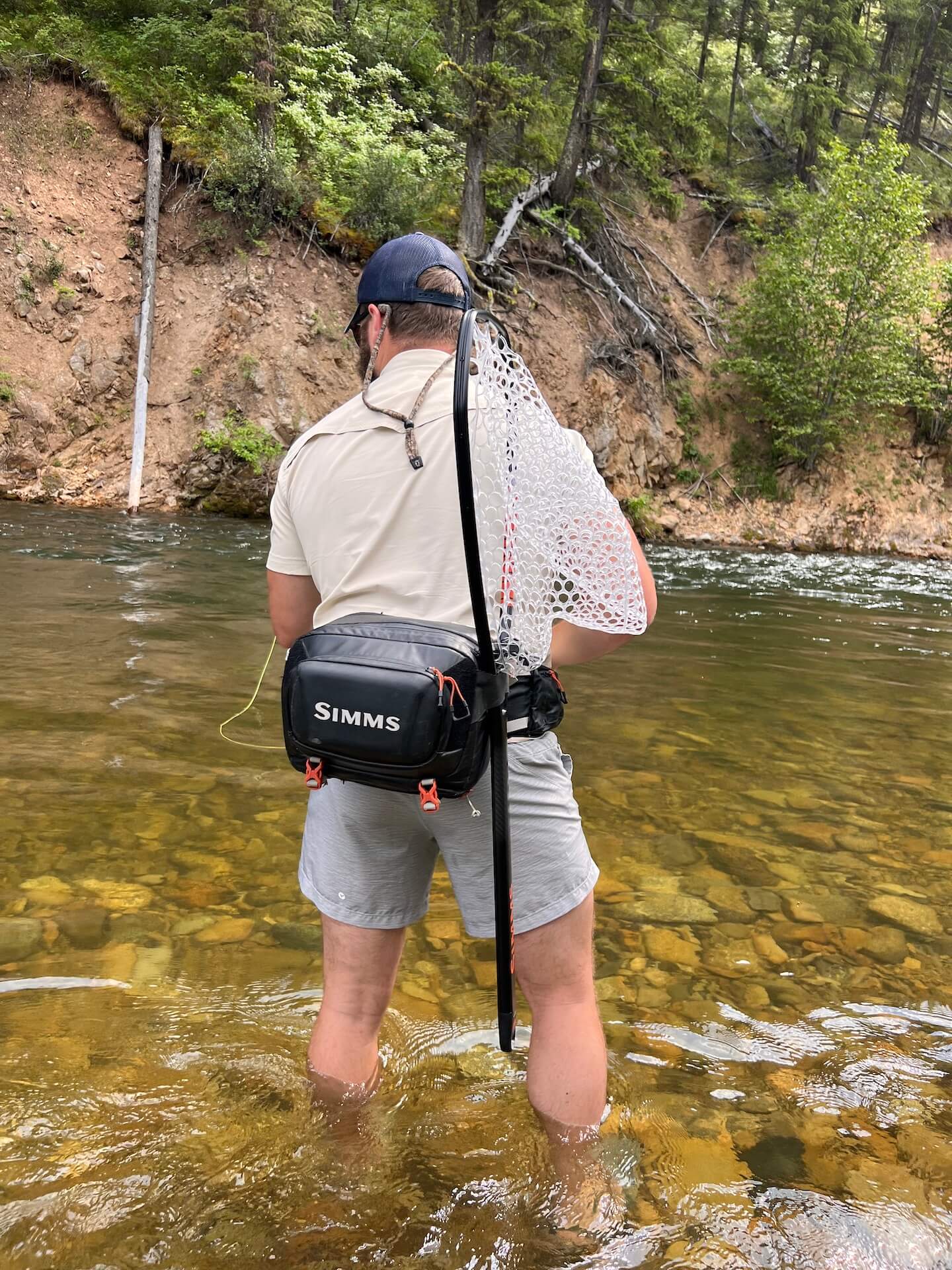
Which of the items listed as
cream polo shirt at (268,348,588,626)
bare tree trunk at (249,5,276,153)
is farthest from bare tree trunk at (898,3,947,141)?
cream polo shirt at (268,348,588,626)

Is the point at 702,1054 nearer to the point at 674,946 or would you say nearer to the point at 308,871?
the point at 674,946

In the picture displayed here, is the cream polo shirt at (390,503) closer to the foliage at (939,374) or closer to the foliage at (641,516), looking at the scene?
the foliage at (641,516)

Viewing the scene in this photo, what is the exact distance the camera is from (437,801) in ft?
5.99

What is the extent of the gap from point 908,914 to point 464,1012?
2.05 meters

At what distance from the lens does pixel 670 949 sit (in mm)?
3510

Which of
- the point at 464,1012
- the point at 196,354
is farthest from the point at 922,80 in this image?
the point at 464,1012

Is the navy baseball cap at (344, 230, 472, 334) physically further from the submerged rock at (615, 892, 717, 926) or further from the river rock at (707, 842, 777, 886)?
the river rock at (707, 842, 777, 886)

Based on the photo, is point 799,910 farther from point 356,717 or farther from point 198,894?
point 356,717

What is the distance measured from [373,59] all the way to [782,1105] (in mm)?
24708

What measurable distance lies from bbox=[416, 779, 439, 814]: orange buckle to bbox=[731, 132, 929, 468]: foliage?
2174 centimetres

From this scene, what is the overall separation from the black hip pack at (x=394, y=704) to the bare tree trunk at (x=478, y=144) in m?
17.8

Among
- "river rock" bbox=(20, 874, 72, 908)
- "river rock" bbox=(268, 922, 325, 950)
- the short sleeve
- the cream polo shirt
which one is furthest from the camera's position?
"river rock" bbox=(20, 874, 72, 908)

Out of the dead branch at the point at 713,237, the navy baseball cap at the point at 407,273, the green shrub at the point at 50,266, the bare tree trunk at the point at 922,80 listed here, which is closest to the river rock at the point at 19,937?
the navy baseball cap at the point at 407,273

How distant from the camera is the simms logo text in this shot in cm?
175
